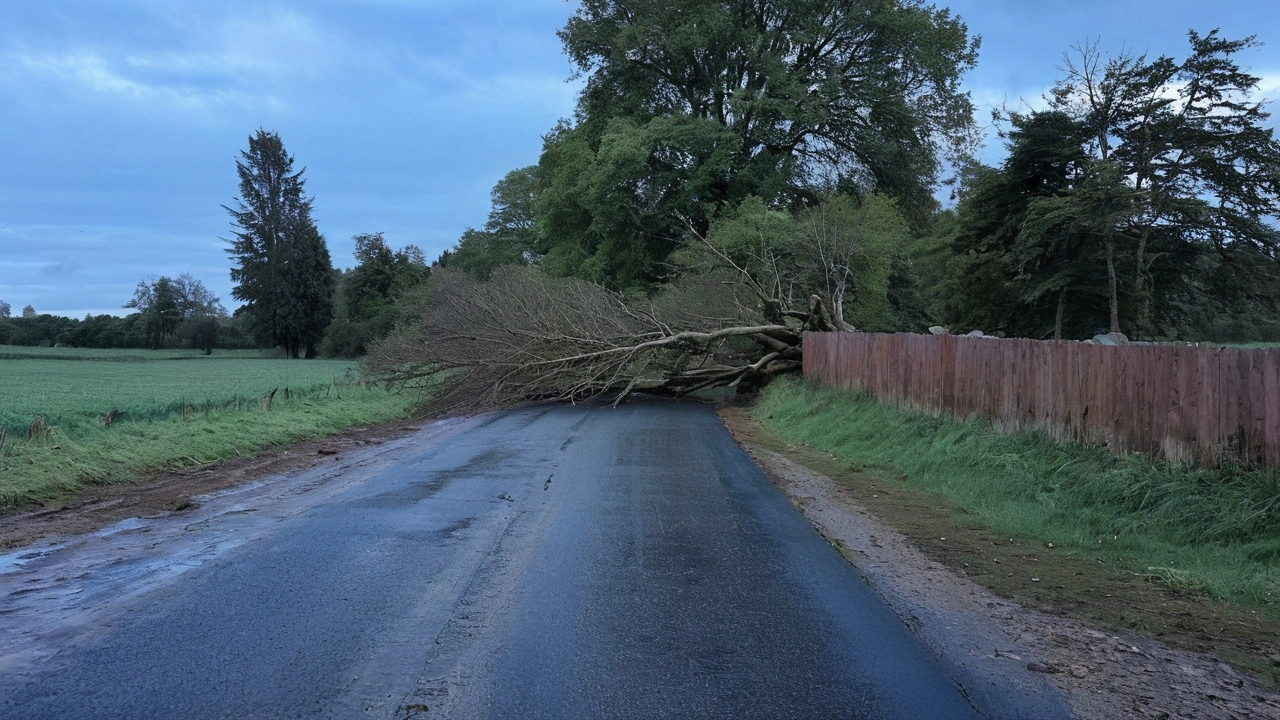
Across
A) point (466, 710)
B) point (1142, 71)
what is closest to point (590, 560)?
point (466, 710)

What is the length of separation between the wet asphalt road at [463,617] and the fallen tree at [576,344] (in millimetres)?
12416

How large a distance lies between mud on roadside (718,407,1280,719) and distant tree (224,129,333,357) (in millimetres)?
69208

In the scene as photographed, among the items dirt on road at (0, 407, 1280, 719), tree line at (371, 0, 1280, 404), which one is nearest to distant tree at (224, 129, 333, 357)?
tree line at (371, 0, 1280, 404)

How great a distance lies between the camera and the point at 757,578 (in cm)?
621

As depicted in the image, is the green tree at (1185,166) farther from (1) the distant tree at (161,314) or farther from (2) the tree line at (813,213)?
(1) the distant tree at (161,314)

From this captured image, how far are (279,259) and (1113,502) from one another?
234 feet

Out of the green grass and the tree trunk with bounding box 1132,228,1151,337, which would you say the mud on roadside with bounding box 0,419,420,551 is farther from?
the tree trunk with bounding box 1132,228,1151,337

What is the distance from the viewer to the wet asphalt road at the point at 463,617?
4.06 m

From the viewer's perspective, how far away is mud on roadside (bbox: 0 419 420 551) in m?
7.92

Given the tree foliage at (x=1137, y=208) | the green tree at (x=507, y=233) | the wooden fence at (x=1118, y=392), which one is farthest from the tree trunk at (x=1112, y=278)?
the green tree at (x=507, y=233)

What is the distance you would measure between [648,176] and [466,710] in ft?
108

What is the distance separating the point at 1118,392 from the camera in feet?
30.7

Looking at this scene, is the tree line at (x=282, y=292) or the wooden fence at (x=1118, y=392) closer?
the wooden fence at (x=1118, y=392)

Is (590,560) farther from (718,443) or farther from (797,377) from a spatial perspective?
(797,377)
